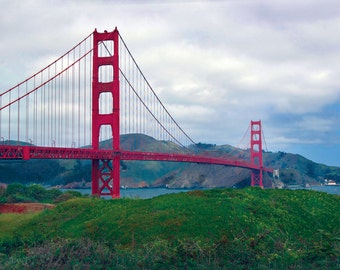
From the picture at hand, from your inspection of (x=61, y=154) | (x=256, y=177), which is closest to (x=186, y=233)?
(x=61, y=154)

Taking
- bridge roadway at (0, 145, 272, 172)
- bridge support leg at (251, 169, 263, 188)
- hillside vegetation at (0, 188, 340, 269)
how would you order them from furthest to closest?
bridge support leg at (251, 169, 263, 188) < bridge roadway at (0, 145, 272, 172) < hillside vegetation at (0, 188, 340, 269)

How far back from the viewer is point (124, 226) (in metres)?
21.4

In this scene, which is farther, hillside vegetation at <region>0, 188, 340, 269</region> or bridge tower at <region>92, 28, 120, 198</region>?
bridge tower at <region>92, 28, 120, 198</region>

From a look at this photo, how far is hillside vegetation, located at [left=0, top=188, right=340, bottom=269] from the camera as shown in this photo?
14.7 metres

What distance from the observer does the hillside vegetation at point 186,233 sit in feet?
48.2

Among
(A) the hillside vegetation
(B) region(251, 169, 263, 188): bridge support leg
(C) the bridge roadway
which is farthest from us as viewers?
(B) region(251, 169, 263, 188): bridge support leg

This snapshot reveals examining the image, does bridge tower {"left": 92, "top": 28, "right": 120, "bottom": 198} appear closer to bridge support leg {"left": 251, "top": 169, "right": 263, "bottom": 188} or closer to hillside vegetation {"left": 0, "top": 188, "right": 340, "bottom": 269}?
hillside vegetation {"left": 0, "top": 188, "right": 340, "bottom": 269}

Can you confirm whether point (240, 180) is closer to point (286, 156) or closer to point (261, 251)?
point (286, 156)

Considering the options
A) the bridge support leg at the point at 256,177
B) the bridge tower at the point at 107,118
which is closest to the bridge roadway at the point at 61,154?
the bridge tower at the point at 107,118

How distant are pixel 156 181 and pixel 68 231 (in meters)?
124

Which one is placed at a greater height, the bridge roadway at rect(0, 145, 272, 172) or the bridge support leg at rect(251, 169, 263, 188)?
the bridge roadway at rect(0, 145, 272, 172)

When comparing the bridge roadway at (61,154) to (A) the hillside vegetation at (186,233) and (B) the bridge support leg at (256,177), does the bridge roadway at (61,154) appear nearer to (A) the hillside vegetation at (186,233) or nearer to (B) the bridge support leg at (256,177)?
(A) the hillside vegetation at (186,233)

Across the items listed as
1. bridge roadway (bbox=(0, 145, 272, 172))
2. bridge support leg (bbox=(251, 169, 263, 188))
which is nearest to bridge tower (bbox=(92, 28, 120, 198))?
bridge roadway (bbox=(0, 145, 272, 172))

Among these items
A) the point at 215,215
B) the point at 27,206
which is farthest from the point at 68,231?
the point at 27,206
